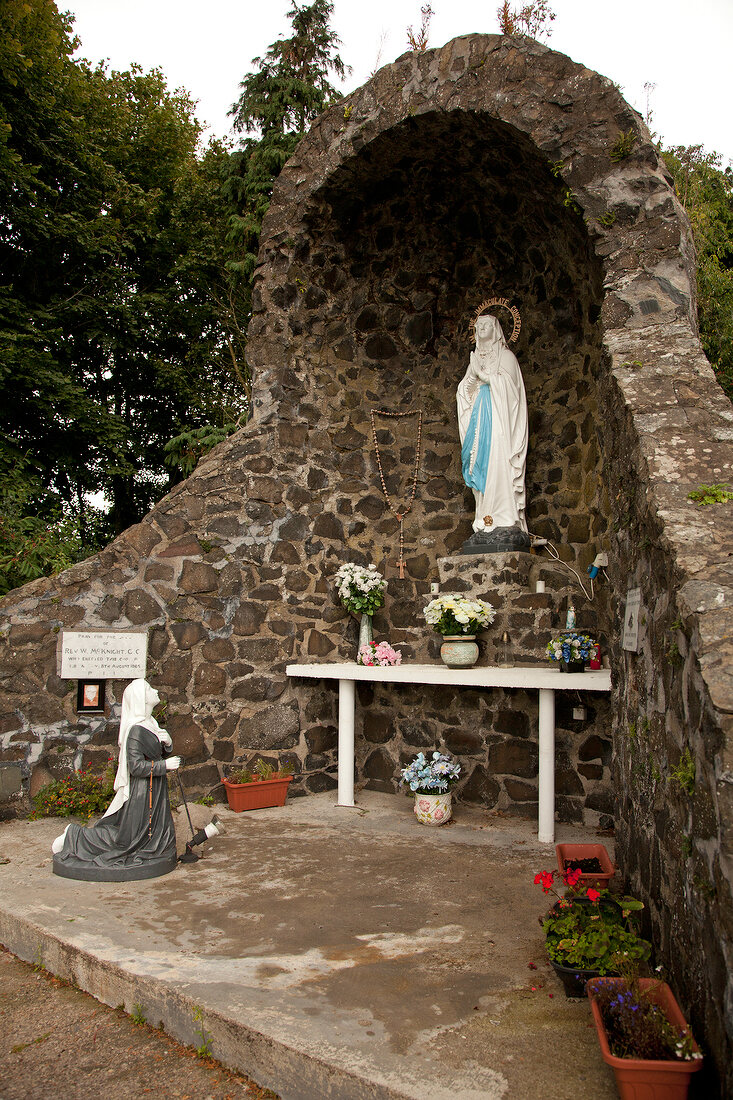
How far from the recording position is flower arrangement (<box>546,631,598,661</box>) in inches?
208

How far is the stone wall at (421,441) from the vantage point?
4.37 meters

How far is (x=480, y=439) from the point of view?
266 inches

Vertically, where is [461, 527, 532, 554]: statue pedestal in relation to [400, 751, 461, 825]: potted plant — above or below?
above

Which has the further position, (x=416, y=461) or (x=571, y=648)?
(x=416, y=461)

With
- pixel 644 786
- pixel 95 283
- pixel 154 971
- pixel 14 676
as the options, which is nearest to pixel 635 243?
pixel 644 786

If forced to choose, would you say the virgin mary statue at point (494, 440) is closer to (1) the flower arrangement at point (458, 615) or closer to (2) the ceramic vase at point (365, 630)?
(1) the flower arrangement at point (458, 615)

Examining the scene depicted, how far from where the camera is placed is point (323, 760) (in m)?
6.83

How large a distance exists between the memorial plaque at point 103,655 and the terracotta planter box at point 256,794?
1.20 meters

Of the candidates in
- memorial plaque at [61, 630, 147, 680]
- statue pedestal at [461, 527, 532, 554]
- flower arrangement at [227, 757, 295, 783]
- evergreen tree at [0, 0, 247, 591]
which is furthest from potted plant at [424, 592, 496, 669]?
evergreen tree at [0, 0, 247, 591]

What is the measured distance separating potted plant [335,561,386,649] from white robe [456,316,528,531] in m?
1.05

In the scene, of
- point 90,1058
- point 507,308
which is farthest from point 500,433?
point 90,1058

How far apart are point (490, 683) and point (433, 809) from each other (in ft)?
3.53

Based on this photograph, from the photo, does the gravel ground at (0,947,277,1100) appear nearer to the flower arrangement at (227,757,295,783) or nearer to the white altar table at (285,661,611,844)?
the flower arrangement at (227,757,295,783)

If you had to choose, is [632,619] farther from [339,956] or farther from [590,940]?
[339,956]
